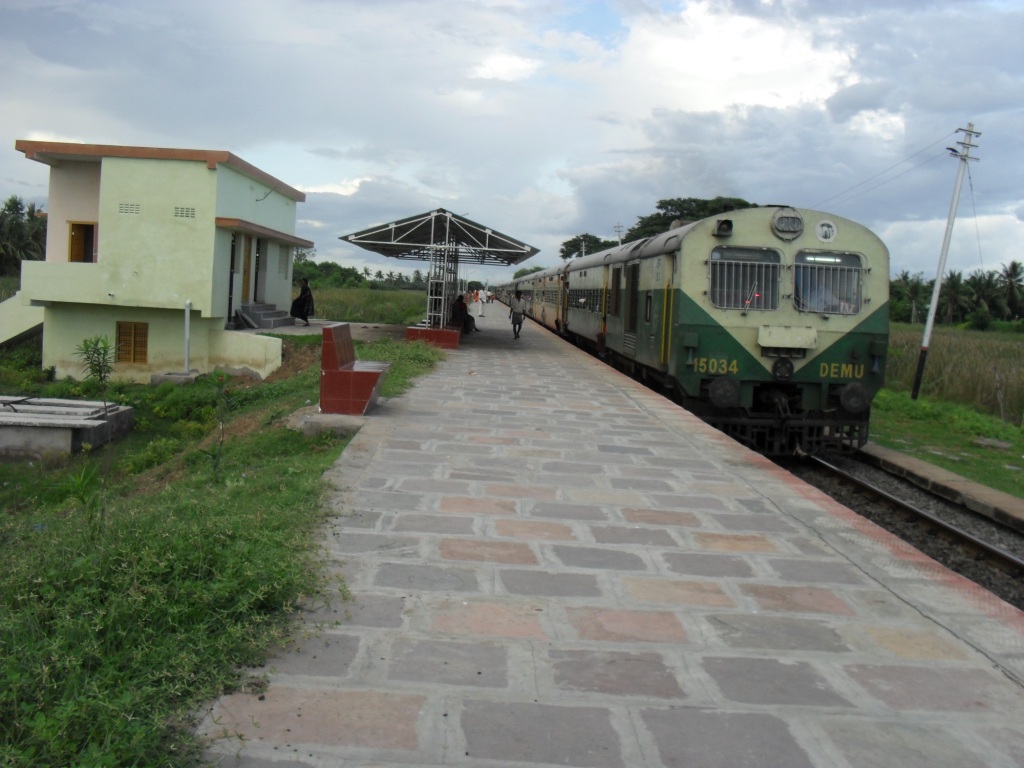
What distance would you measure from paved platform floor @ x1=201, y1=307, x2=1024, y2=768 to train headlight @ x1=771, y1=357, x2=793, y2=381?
423 cm

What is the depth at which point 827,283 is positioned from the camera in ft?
35.8

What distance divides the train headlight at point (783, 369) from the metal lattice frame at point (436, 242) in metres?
9.51

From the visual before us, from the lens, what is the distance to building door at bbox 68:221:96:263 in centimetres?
2053

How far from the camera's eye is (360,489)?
5.88 m

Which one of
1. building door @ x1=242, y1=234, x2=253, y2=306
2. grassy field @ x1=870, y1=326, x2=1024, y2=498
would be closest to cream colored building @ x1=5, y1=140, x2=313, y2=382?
building door @ x1=242, y1=234, x2=253, y2=306

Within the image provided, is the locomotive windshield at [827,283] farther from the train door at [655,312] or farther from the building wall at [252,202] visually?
the building wall at [252,202]

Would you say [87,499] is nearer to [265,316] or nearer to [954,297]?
[265,316]

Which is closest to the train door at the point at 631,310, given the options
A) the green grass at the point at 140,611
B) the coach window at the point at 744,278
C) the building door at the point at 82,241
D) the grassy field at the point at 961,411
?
the coach window at the point at 744,278

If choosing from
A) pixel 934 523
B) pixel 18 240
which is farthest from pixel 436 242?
pixel 18 240

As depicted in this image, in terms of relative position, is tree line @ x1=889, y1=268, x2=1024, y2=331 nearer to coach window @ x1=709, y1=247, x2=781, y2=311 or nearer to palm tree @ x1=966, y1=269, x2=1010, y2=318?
palm tree @ x1=966, y1=269, x2=1010, y2=318

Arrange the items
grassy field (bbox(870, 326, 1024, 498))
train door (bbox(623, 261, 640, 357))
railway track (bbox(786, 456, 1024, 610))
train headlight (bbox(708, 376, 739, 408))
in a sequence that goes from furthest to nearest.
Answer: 1. train door (bbox(623, 261, 640, 357))
2. grassy field (bbox(870, 326, 1024, 498))
3. train headlight (bbox(708, 376, 739, 408))
4. railway track (bbox(786, 456, 1024, 610))

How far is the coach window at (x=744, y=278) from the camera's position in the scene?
1079 centimetres

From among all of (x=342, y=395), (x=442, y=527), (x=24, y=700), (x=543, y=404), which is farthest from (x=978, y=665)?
(x=543, y=404)

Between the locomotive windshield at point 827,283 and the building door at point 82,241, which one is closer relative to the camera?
the locomotive windshield at point 827,283
